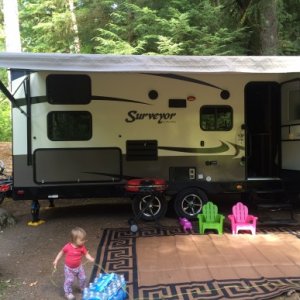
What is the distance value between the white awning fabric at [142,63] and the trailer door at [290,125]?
7.30 ft

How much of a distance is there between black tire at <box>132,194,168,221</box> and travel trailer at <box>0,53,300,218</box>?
0.02 m

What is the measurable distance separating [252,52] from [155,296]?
8502 mm

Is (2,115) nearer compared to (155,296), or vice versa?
(155,296)

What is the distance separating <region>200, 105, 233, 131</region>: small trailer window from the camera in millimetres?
7906

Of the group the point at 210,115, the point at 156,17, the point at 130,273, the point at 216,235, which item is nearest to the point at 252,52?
the point at 156,17

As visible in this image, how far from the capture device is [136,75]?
7727 mm

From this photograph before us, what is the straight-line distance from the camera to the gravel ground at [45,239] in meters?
4.78

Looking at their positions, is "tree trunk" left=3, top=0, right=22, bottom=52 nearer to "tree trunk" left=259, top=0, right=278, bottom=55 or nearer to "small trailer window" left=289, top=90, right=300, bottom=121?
"tree trunk" left=259, top=0, right=278, bottom=55

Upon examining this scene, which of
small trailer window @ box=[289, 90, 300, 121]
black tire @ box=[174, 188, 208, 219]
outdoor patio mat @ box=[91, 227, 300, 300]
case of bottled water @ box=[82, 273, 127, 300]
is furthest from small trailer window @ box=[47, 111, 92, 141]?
case of bottled water @ box=[82, 273, 127, 300]

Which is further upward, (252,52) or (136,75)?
(252,52)

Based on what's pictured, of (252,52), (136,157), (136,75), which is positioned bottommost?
(136,157)

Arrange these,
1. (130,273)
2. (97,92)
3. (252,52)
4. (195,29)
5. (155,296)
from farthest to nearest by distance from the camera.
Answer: (252,52)
(195,29)
(97,92)
(130,273)
(155,296)

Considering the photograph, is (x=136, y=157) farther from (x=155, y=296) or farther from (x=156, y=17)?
(x=156, y=17)

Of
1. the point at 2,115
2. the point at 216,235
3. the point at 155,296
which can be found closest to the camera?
the point at 155,296
